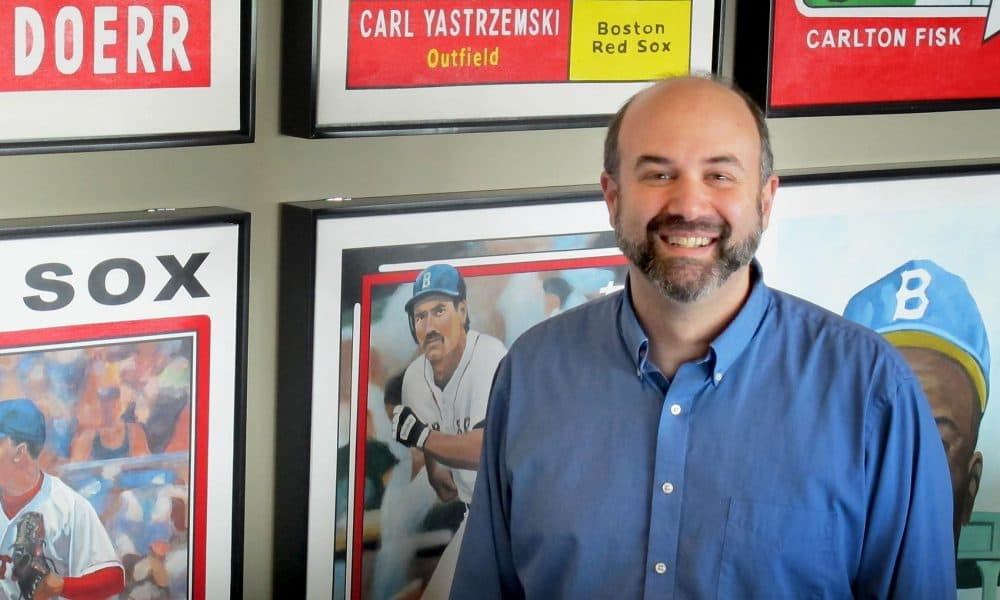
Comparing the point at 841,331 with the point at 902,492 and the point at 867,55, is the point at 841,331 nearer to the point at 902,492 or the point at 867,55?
the point at 902,492

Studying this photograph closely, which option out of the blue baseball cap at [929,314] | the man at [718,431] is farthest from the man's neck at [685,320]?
the blue baseball cap at [929,314]

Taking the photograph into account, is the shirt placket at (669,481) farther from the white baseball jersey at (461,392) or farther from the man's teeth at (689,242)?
the white baseball jersey at (461,392)

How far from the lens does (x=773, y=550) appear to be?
1290mm

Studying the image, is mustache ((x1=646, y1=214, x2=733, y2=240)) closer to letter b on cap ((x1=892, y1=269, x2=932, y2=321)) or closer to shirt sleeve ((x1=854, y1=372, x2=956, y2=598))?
shirt sleeve ((x1=854, y1=372, x2=956, y2=598))

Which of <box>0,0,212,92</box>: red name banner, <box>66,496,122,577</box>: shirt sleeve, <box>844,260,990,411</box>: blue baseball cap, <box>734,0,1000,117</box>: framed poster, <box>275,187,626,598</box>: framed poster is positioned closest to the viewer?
<box>0,0,212,92</box>: red name banner

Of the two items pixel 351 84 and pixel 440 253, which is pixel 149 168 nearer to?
pixel 351 84

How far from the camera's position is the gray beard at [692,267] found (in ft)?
Answer: 4.24

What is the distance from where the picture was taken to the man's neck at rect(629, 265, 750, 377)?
1334mm

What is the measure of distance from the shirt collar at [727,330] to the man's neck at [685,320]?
0.5 inches

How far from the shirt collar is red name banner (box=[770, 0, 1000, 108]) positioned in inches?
16.6

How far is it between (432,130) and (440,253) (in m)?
0.14

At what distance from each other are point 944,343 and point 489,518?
2.63ft

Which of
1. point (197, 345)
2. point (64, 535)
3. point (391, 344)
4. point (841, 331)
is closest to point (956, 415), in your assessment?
point (841, 331)

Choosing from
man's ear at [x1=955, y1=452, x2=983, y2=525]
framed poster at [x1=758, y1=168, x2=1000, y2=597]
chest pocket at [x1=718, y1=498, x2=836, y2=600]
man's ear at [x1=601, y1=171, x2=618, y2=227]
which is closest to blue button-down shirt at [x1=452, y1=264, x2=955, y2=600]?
chest pocket at [x1=718, y1=498, x2=836, y2=600]
